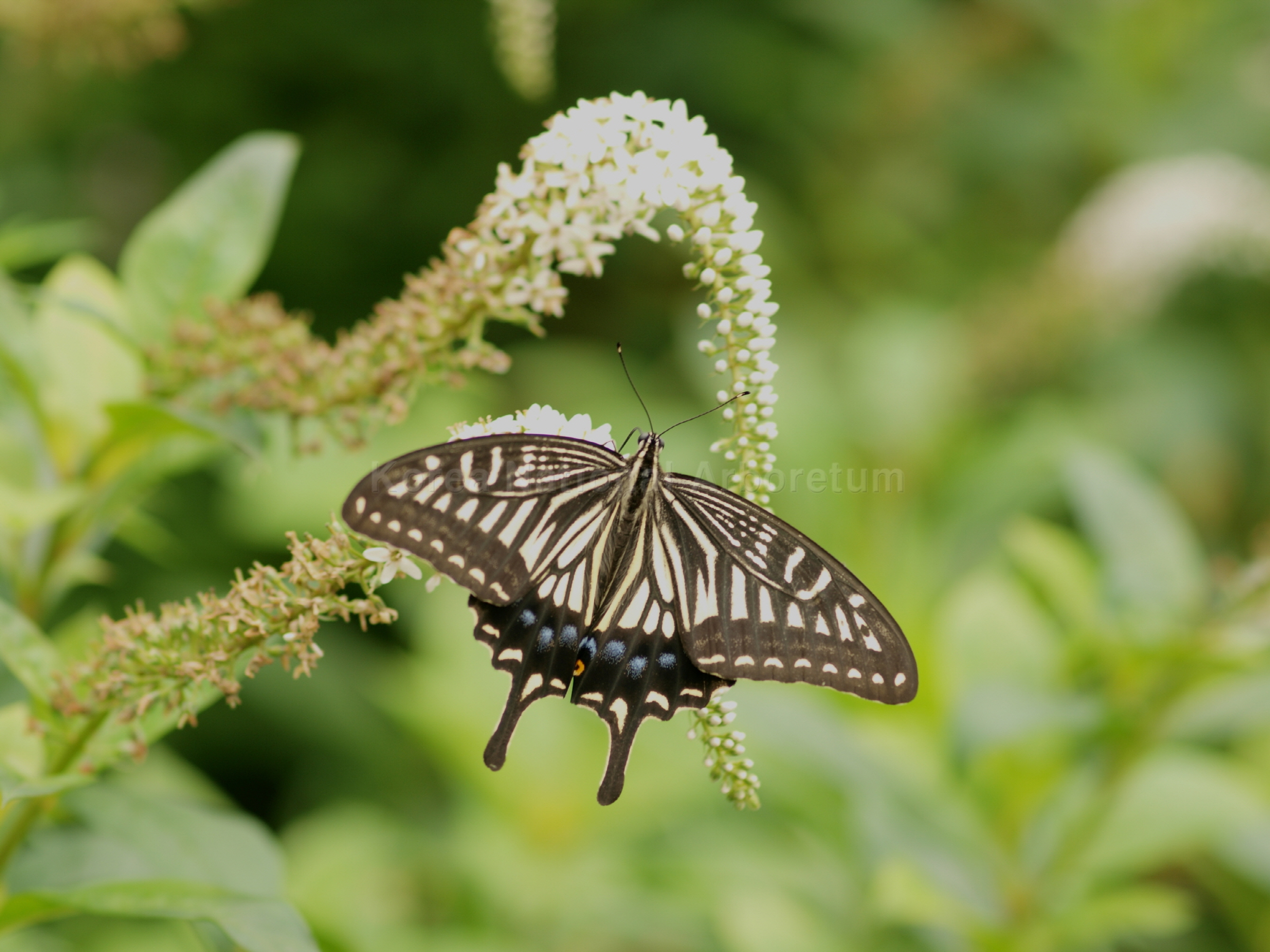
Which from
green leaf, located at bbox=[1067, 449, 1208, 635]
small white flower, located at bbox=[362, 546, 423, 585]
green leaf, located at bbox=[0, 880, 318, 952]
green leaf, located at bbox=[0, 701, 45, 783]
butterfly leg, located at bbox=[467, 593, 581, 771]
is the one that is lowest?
green leaf, located at bbox=[0, 880, 318, 952]

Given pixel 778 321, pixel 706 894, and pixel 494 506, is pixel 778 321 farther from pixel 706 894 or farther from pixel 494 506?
pixel 494 506

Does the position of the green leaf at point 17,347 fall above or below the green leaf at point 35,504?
above

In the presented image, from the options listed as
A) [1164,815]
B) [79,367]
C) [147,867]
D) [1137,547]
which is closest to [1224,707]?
[1164,815]

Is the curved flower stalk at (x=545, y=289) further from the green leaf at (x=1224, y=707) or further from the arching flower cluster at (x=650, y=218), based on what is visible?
the green leaf at (x=1224, y=707)

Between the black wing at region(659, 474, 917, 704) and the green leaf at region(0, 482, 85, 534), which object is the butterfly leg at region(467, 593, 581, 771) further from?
the green leaf at region(0, 482, 85, 534)

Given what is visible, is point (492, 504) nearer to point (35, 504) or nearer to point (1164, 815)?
point (35, 504)

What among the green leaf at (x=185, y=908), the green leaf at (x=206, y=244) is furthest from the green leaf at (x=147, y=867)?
the green leaf at (x=206, y=244)

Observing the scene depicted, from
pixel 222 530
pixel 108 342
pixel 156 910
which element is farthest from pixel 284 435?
pixel 222 530

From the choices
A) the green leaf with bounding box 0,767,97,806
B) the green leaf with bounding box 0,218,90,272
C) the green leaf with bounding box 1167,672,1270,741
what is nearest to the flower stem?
the green leaf with bounding box 0,767,97,806
